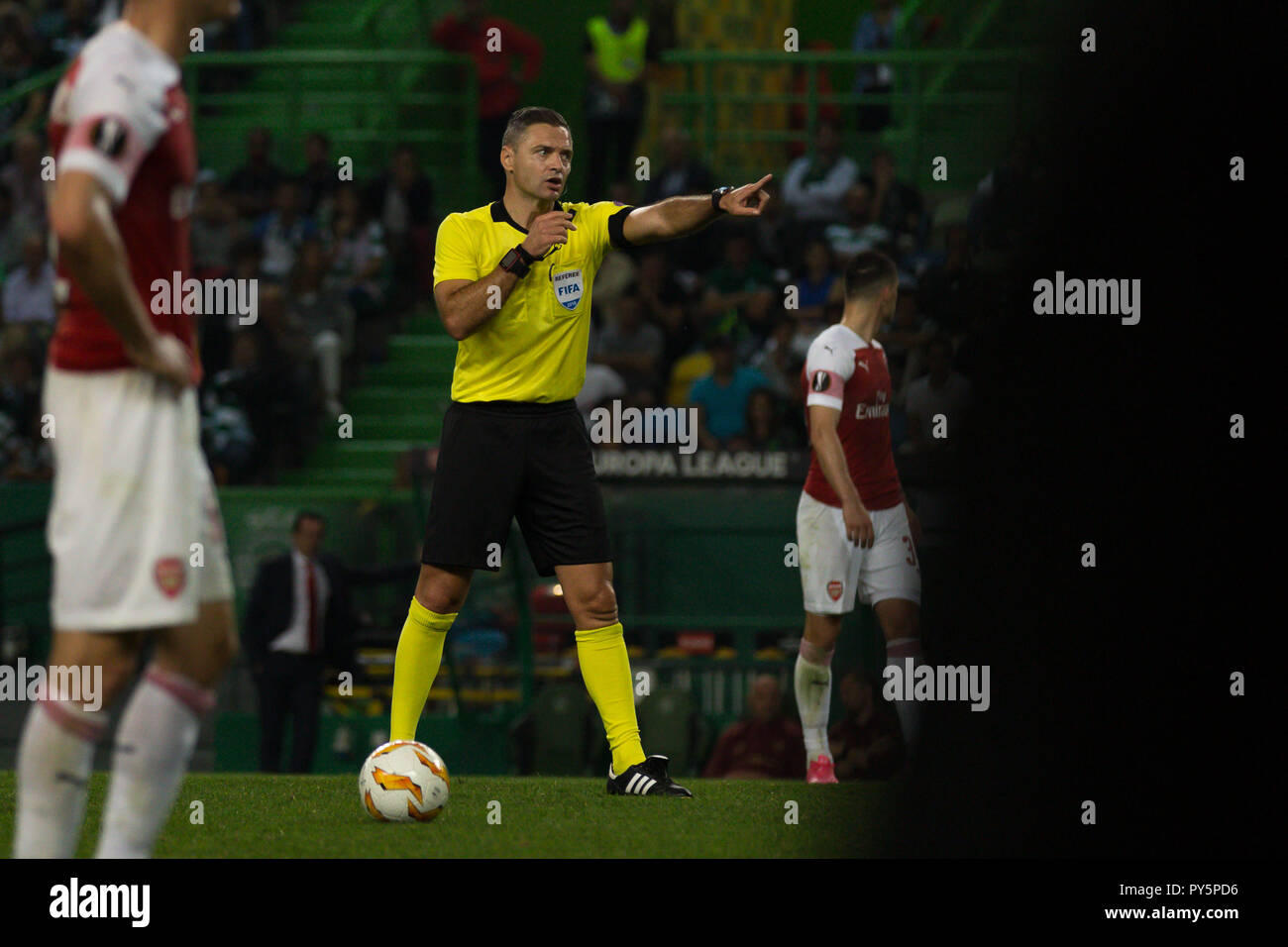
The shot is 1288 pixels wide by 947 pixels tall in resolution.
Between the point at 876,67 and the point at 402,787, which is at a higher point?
the point at 876,67

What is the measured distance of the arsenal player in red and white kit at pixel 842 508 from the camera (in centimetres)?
818

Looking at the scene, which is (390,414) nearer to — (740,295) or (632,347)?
(632,347)

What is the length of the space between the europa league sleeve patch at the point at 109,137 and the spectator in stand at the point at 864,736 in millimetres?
6147

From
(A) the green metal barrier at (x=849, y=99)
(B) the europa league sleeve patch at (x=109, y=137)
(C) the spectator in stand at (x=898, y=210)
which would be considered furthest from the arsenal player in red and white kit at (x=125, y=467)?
(C) the spectator in stand at (x=898, y=210)

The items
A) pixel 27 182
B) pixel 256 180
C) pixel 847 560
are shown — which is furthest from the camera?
pixel 27 182

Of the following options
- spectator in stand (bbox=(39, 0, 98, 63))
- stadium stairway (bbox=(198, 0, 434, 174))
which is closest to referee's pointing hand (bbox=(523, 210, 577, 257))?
stadium stairway (bbox=(198, 0, 434, 174))

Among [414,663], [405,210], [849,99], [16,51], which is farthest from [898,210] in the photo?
[16,51]

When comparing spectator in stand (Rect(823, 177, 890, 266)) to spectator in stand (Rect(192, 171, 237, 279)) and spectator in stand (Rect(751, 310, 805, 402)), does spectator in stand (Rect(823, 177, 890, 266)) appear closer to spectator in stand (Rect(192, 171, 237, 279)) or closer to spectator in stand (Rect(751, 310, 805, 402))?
spectator in stand (Rect(751, 310, 805, 402))

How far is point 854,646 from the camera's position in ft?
36.2


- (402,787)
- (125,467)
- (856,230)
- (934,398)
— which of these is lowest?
(402,787)

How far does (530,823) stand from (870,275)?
3.12m

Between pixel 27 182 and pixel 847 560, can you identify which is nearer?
pixel 847 560

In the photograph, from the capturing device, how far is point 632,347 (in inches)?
529

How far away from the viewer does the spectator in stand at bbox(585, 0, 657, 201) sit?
14883 mm
